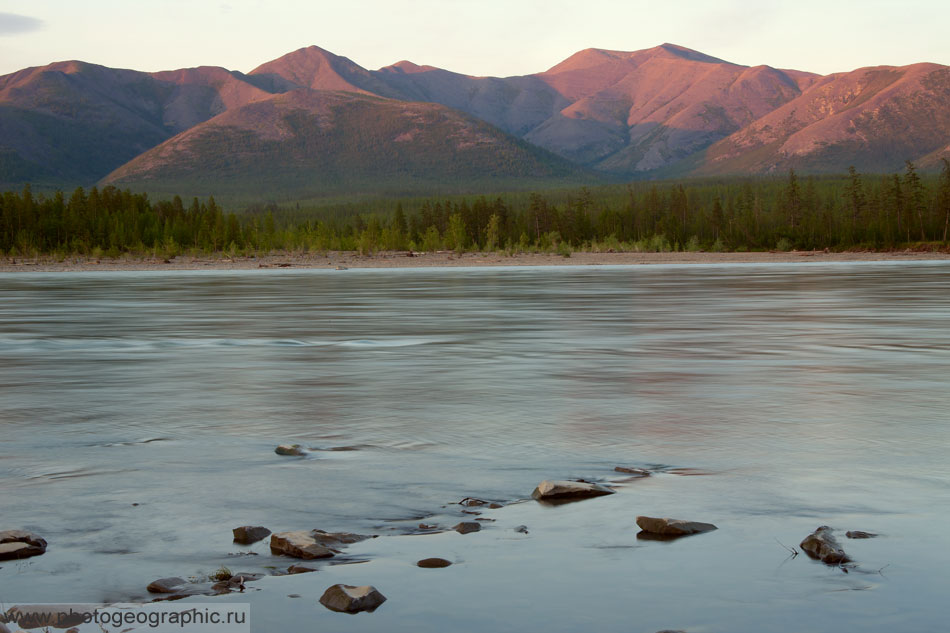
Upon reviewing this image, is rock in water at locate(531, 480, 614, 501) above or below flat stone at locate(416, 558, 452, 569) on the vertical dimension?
above

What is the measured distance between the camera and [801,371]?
19.5m

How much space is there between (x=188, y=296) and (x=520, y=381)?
36.5 m

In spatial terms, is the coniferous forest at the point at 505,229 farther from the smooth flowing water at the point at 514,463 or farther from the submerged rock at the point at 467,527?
the submerged rock at the point at 467,527

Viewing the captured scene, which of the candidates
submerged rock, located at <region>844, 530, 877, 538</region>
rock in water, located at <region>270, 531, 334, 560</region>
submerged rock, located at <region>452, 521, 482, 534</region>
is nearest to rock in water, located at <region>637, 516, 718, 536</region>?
submerged rock, located at <region>844, 530, 877, 538</region>

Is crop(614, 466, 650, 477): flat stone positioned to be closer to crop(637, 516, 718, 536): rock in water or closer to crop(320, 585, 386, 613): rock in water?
crop(637, 516, 718, 536): rock in water

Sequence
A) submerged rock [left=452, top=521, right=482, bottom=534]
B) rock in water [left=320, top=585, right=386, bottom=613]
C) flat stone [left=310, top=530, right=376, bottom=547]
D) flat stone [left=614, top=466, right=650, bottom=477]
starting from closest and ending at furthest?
1. rock in water [left=320, top=585, right=386, bottom=613]
2. flat stone [left=310, top=530, right=376, bottom=547]
3. submerged rock [left=452, top=521, right=482, bottom=534]
4. flat stone [left=614, top=466, right=650, bottom=477]

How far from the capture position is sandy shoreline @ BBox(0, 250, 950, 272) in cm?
11525

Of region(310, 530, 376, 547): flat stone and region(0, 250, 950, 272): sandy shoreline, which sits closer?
region(310, 530, 376, 547): flat stone

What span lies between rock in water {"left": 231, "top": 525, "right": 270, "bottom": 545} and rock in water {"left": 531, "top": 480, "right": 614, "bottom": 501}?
2539mm

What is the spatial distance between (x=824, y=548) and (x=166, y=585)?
15.2ft

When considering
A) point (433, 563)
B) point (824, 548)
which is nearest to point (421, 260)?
point (433, 563)

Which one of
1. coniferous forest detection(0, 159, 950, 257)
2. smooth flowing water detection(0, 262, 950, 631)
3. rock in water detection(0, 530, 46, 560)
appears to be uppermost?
coniferous forest detection(0, 159, 950, 257)

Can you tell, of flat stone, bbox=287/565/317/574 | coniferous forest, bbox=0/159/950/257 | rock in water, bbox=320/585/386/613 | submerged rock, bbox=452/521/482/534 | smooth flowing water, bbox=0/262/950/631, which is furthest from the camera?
coniferous forest, bbox=0/159/950/257

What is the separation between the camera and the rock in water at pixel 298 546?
8172mm
